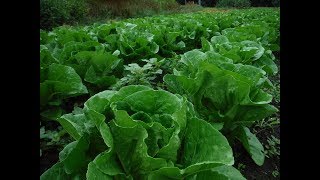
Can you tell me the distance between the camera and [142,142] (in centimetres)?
153

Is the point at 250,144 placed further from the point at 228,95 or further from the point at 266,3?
the point at 266,3

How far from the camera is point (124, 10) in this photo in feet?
71.1

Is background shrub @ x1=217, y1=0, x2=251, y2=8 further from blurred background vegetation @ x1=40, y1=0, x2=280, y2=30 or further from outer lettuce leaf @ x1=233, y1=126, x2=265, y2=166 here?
outer lettuce leaf @ x1=233, y1=126, x2=265, y2=166

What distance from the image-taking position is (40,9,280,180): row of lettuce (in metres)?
1.58

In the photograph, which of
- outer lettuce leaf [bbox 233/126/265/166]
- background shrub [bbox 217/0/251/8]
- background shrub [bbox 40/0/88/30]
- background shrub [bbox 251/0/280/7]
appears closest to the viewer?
outer lettuce leaf [bbox 233/126/265/166]

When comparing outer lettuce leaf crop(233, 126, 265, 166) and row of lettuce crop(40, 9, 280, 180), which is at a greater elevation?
row of lettuce crop(40, 9, 280, 180)

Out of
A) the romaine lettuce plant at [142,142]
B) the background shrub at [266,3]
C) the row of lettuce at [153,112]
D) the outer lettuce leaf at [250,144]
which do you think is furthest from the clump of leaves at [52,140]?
the background shrub at [266,3]

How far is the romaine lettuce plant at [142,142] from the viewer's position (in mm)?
1542

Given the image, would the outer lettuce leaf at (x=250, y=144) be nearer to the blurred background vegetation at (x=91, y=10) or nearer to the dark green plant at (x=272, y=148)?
the dark green plant at (x=272, y=148)

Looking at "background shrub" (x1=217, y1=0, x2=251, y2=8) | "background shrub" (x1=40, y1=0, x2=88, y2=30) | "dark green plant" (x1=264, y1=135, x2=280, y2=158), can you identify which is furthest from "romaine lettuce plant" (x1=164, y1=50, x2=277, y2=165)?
"background shrub" (x1=217, y1=0, x2=251, y2=8)

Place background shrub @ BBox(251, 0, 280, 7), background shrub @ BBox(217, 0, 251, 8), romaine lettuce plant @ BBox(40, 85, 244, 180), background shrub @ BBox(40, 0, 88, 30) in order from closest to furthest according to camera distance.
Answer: romaine lettuce plant @ BBox(40, 85, 244, 180) < background shrub @ BBox(40, 0, 88, 30) < background shrub @ BBox(251, 0, 280, 7) < background shrub @ BBox(217, 0, 251, 8)

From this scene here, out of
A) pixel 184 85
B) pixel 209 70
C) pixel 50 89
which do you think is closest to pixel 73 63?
pixel 50 89

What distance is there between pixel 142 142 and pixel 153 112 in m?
0.27

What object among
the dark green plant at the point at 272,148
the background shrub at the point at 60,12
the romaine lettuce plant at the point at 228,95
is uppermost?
the background shrub at the point at 60,12
